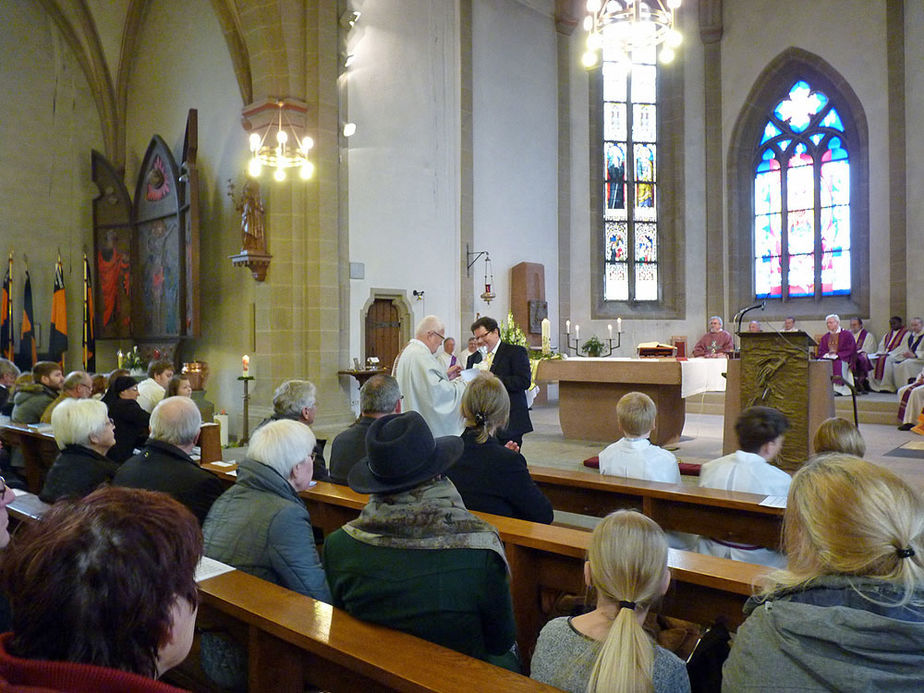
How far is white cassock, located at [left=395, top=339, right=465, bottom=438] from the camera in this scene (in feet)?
18.6

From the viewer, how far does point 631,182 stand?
15641mm

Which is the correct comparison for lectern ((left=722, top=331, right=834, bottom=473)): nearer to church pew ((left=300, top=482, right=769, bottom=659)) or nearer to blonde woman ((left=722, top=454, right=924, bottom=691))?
church pew ((left=300, top=482, right=769, bottom=659))

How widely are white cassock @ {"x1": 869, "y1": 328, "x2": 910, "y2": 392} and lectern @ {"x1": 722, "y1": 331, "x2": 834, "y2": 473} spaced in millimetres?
6752

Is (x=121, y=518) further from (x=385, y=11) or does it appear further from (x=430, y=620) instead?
(x=385, y=11)

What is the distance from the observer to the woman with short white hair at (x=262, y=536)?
2299 mm

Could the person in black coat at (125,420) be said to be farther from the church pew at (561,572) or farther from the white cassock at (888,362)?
the white cassock at (888,362)

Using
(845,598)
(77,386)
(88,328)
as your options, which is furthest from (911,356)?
(88,328)

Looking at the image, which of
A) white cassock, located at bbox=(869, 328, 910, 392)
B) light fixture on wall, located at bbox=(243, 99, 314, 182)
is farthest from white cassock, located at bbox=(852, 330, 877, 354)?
light fixture on wall, located at bbox=(243, 99, 314, 182)

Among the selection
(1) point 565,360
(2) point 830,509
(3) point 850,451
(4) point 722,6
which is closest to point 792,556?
(2) point 830,509

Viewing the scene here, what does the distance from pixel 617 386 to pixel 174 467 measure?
6.04 metres

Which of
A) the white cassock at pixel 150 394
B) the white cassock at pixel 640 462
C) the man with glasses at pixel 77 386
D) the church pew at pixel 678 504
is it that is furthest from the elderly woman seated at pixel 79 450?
the white cassock at pixel 640 462

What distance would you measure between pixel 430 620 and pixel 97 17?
1279 centimetres

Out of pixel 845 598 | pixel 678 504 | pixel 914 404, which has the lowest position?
pixel 914 404

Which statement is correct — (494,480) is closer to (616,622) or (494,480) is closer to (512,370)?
(616,622)
